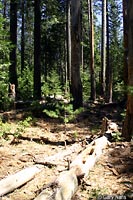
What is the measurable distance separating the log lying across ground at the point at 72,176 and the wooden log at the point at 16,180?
0.66 m

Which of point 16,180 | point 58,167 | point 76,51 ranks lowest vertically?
point 58,167

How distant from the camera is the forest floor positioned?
5574mm

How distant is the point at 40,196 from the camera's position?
15.4ft

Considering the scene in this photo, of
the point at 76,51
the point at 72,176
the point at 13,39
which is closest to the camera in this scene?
the point at 72,176

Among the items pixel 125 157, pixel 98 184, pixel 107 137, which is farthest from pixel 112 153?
pixel 98 184

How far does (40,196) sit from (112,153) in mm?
3255

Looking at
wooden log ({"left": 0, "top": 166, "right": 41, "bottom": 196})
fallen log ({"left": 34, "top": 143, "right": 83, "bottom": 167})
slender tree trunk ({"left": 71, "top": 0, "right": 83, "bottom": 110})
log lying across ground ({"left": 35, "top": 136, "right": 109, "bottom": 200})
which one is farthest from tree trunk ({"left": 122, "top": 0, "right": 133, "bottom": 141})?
slender tree trunk ({"left": 71, "top": 0, "right": 83, "bottom": 110})

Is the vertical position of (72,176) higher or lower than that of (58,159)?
higher

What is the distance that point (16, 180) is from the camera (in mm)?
5531

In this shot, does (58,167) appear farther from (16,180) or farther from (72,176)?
(16,180)

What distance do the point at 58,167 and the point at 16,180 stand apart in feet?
4.18

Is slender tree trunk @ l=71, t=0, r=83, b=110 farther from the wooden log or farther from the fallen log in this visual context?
the wooden log

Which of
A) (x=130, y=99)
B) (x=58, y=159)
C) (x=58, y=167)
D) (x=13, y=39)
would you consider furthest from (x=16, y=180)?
(x=13, y=39)

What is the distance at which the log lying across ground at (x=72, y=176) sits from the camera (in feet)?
15.7
